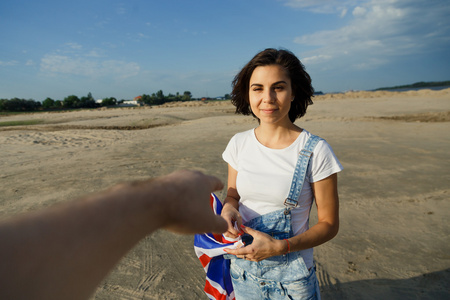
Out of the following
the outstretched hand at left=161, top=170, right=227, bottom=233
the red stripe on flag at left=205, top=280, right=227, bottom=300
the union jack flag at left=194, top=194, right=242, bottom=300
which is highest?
the outstretched hand at left=161, top=170, right=227, bottom=233

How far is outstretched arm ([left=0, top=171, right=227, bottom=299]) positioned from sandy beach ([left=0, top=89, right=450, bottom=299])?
101 inches

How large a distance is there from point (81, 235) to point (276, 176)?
4.10 ft

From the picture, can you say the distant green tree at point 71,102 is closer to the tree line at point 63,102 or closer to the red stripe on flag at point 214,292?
the tree line at point 63,102

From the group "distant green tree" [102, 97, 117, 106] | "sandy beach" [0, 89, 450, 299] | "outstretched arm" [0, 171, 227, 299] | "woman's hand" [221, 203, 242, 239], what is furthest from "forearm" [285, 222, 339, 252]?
"distant green tree" [102, 97, 117, 106]

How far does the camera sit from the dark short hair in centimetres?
177

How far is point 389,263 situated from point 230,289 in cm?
252

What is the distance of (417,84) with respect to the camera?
11006 cm

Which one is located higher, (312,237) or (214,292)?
(312,237)

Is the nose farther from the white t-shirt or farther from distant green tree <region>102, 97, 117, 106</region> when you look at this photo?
distant green tree <region>102, 97, 117, 106</region>

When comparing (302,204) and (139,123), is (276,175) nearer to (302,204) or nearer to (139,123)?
(302,204)

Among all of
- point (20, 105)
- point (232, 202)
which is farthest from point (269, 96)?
point (20, 105)

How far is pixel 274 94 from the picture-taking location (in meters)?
1.75

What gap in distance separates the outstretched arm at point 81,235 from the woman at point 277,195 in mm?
879

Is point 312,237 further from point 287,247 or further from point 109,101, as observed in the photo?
point 109,101
